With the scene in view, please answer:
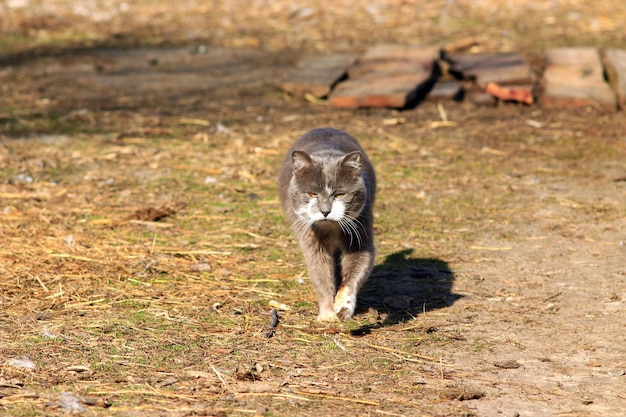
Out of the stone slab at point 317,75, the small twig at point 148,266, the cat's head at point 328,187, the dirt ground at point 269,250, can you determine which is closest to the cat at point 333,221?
the cat's head at point 328,187

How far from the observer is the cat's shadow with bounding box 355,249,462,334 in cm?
560

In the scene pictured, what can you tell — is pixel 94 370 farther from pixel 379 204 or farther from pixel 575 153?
pixel 575 153

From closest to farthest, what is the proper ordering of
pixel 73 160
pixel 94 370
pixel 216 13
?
pixel 94 370 < pixel 73 160 < pixel 216 13

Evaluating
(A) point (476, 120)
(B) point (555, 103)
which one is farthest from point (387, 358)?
(B) point (555, 103)

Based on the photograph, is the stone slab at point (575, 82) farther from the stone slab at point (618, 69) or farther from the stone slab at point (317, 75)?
the stone slab at point (317, 75)

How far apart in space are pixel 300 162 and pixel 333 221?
43cm

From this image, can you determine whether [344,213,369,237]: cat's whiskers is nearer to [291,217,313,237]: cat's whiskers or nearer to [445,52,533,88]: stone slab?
[291,217,313,237]: cat's whiskers

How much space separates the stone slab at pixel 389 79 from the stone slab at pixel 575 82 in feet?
4.77

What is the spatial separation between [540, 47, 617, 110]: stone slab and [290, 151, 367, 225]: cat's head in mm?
5525

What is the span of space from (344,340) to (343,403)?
0.89 meters

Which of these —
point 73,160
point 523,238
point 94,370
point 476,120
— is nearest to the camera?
point 94,370

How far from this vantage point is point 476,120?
9898 millimetres

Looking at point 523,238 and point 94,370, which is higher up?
point 94,370

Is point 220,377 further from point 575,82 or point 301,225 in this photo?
point 575,82
